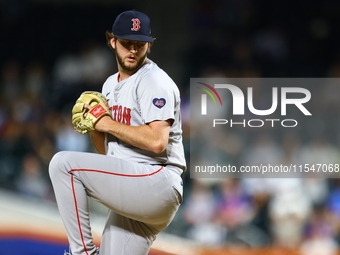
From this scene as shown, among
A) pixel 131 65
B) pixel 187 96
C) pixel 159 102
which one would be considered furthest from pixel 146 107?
pixel 187 96

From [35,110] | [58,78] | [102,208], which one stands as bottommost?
[102,208]

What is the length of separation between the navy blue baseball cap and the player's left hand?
0.89ft

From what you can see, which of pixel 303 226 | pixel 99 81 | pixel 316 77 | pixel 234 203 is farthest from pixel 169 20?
pixel 303 226

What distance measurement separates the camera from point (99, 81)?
5332 mm

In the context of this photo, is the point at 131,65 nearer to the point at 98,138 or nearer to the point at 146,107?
the point at 146,107

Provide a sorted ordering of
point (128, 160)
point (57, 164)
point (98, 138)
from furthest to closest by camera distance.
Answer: point (98, 138), point (128, 160), point (57, 164)

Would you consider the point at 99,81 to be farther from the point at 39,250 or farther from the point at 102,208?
the point at 39,250

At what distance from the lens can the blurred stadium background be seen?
4504 millimetres

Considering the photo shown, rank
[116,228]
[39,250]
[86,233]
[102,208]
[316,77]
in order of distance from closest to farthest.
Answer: [86,233]
[116,228]
[39,250]
[102,208]
[316,77]

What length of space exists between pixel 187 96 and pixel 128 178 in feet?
10.5

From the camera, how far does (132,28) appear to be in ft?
6.36

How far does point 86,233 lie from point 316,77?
3859 mm

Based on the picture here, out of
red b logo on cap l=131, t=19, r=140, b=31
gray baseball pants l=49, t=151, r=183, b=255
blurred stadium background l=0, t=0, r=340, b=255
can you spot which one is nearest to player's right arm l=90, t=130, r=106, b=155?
gray baseball pants l=49, t=151, r=183, b=255

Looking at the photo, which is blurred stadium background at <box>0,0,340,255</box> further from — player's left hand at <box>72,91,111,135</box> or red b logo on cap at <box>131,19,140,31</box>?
red b logo on cap at <box>131,19,140,31</box>
